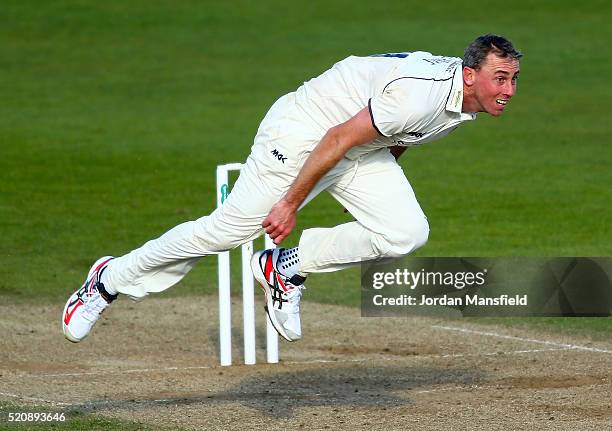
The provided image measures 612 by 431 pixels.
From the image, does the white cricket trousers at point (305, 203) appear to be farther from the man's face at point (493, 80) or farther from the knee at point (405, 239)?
the man's face at point (493, 80)

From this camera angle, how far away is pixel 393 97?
741cm

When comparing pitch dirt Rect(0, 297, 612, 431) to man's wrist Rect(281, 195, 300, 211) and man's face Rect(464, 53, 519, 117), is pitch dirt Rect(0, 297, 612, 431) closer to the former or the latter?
man's wrist Rect(281, 195, 300, 211)

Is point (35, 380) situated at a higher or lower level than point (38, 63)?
lower

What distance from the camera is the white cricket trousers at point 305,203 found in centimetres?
790

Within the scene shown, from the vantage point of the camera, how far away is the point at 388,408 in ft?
29.5

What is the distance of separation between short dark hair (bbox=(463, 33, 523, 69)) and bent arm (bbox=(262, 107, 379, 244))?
2.20 ft

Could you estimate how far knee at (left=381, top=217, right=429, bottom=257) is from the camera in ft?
25.9

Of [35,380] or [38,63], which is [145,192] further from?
Result: [38,63]

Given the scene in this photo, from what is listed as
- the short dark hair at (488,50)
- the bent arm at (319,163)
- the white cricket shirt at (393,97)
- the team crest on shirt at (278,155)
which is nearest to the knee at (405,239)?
the white cricket shirt at (393,97)

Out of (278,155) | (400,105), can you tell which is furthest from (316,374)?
(400,105)

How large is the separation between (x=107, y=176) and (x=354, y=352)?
358 inches

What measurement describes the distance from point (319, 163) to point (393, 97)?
572 millimetres

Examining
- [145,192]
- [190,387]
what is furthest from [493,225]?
[190,387]

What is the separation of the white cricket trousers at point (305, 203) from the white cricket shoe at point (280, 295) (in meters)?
0.16
